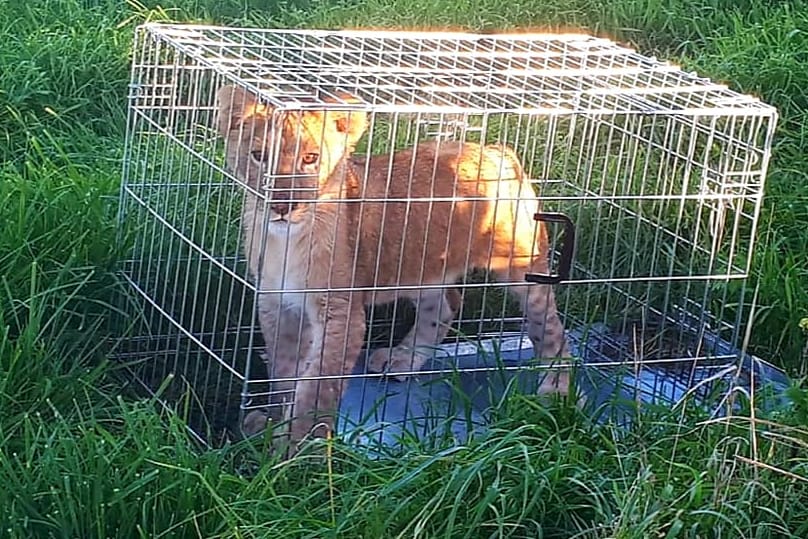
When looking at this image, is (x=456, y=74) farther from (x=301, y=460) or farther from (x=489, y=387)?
(x=301, y=460)

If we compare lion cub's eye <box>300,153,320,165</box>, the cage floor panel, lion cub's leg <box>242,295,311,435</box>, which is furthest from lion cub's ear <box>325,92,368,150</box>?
the cage floor panel

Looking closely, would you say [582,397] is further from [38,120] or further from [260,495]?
[38,120]

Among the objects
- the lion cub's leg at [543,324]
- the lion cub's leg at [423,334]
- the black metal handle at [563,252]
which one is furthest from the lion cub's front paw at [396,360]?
the black metal handle at [563,252]

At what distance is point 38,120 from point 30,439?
2.98 metres

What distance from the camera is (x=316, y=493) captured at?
10.2 ft

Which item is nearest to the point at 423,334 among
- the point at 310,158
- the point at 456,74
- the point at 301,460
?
the point at 456,74

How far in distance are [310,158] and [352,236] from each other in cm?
40

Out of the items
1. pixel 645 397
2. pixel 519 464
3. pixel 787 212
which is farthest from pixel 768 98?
pixel 519 464

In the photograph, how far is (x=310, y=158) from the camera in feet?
12.0

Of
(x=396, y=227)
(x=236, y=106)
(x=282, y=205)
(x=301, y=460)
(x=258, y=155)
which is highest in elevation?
(x=236, y=106)

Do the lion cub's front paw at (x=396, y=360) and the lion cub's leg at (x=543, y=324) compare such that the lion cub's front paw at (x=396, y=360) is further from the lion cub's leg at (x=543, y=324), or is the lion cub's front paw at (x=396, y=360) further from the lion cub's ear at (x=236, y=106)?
the lion cub's ear at (x=236, y=106)

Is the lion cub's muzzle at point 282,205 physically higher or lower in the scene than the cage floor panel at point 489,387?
higher

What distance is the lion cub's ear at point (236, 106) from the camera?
371 cm

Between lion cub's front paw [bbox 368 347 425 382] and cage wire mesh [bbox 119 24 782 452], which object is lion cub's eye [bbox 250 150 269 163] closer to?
cage wire mesh [bbox 119 24 782 452]
